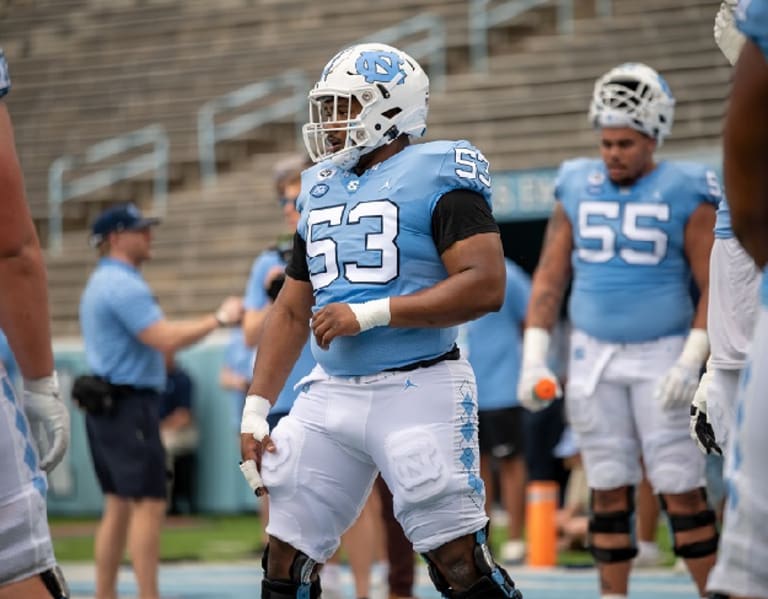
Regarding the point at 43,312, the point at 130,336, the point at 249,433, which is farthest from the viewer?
the point at 130,336

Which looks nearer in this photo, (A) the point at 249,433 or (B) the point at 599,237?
(A) the point at 249,433

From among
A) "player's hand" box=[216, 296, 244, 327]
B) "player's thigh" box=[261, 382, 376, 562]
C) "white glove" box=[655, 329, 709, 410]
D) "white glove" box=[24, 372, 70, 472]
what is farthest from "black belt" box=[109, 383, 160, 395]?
"white glove" box=[24, 372, 70, 472]

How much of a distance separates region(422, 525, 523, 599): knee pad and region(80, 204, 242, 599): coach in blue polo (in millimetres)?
3037

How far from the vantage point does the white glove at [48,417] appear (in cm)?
395

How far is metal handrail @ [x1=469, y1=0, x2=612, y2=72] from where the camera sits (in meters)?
16.8

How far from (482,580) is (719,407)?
0.86 metres

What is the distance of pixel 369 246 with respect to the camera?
459 centimetres

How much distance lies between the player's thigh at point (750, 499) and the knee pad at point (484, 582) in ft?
4.88

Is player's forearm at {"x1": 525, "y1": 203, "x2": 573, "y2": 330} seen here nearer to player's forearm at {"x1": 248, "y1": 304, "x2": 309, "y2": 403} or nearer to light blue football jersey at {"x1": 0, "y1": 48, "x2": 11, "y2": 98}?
player's forearm at {"x1": 248, "y1": 304, "x2": 309, "y2": 403}

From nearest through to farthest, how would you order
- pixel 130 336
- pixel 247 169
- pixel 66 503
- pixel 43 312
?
pixel 43 312, pixel 130 336, pixel 66 503, pixel 247 169

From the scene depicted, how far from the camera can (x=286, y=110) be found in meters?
17.9

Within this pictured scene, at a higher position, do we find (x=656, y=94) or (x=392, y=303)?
(x=656, y=94)

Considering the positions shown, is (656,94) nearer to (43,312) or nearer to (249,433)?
(249,433)

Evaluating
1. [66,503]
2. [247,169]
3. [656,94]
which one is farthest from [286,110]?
[656,94]
